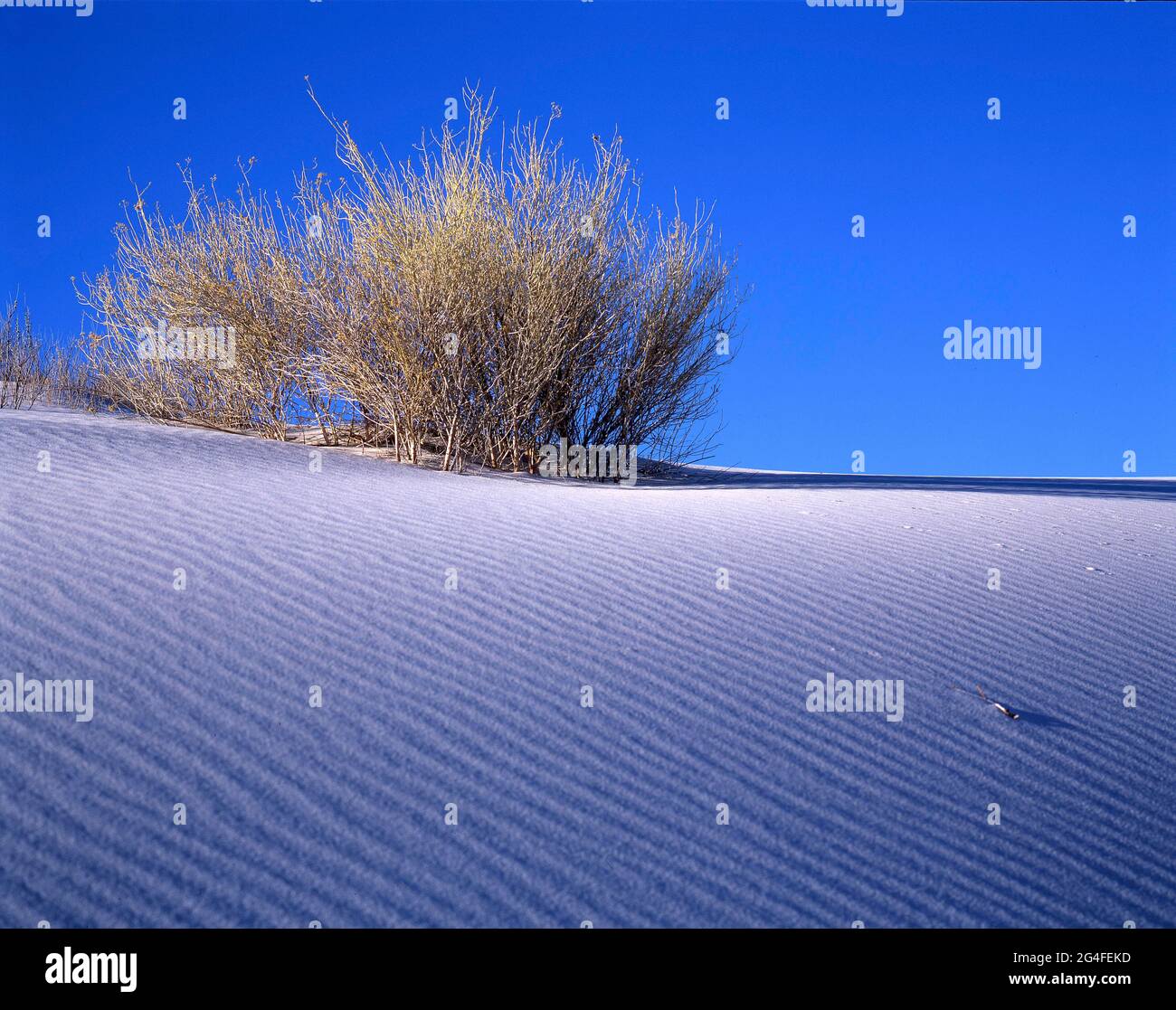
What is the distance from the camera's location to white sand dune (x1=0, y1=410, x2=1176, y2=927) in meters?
2.17

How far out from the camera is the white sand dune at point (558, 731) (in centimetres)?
217

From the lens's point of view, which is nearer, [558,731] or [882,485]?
[558,731]

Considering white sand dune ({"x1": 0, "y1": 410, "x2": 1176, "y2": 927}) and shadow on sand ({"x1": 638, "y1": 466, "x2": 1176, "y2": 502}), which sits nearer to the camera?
white sand dune ({"x1": 0, "y1": 410, "x2": 1176, "y2": 927})

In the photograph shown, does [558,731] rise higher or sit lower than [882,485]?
lower

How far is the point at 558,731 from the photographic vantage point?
8.89 ft

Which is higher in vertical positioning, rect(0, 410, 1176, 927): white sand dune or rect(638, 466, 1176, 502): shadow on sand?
rect(638, 466, 1176, 502): shadow on sand

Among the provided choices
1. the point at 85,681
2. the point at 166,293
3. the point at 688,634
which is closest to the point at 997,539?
the point at 688,634

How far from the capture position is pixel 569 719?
2.77 metres

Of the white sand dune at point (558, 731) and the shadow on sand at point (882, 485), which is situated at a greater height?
the shadow on sand at point (882, 485)

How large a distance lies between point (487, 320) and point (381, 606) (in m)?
5.35
